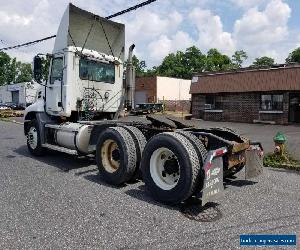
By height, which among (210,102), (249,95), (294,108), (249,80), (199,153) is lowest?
(199,153)

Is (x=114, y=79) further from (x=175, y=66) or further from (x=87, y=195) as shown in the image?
(x=175, y=66)

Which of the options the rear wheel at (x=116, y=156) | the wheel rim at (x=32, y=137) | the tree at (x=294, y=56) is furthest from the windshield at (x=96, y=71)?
the tree at (x=294, y=56)

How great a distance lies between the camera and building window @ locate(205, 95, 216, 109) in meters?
28.8

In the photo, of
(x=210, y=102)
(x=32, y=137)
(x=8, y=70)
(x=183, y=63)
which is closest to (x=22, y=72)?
(x=8, y=70)

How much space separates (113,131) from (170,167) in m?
1.66

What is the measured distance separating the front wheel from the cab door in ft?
2.44

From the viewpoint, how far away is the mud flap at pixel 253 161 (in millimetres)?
6504

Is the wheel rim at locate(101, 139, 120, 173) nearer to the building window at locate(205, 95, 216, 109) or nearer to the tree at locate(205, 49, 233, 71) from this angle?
the building window at locate(205, 95, 216, 109)

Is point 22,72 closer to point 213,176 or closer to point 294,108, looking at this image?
point 294,108

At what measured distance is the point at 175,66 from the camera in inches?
3585

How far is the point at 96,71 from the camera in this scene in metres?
9.53

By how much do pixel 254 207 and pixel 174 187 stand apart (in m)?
1.35

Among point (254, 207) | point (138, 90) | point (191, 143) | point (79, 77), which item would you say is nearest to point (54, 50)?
point (79, 77)

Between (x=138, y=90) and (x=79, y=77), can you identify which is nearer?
(x=79, y=77)
